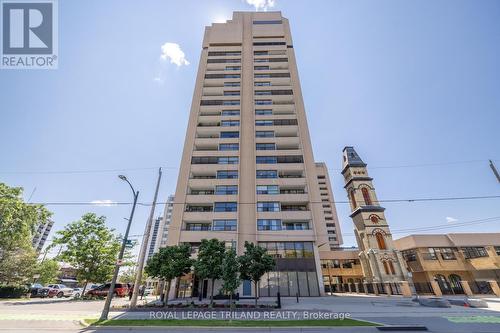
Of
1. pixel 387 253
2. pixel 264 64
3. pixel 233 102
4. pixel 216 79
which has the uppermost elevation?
pixel 264 64

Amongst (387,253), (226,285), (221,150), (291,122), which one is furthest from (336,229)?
(226,285)

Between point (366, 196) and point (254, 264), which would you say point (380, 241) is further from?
point (254, 264)

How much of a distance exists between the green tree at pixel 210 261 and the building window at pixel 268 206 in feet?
41.7

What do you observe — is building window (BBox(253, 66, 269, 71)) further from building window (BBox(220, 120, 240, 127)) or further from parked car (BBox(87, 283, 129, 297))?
parked car (BBox(87, 283, 129, 297))

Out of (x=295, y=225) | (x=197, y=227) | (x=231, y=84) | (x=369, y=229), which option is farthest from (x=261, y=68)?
(x=369, y=229)

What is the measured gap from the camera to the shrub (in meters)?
28.2

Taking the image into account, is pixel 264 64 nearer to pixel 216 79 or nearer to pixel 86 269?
pixel 216 79

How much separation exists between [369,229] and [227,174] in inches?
1097

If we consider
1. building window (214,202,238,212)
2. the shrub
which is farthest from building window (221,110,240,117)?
the shrub

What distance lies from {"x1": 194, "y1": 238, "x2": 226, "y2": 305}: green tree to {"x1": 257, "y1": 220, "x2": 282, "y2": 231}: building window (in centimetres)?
1157

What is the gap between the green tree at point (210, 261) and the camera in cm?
1928

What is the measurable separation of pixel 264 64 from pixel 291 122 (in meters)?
16.2

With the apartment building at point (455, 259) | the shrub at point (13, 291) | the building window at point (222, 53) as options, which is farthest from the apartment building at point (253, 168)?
the shrub at point (13, 291)

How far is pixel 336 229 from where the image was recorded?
253 ft
